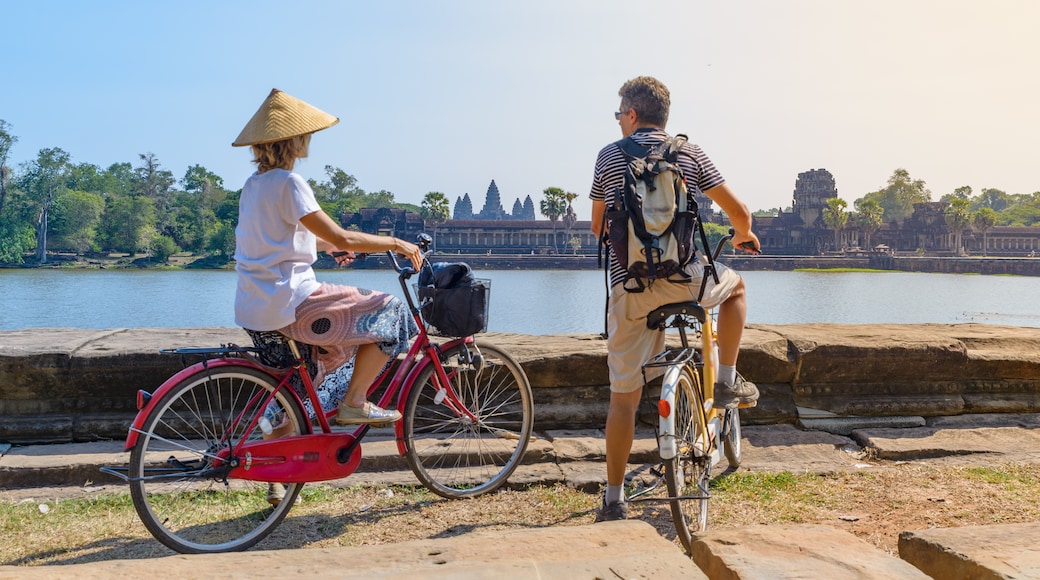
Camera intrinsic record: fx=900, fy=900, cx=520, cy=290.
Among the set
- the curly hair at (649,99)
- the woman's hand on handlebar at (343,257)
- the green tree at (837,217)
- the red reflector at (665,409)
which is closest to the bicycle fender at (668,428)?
the red reflector at (665,409)

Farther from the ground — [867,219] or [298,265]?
[867,219]

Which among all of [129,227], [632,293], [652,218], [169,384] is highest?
[129,227]

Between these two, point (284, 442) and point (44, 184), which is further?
point (44, 184)

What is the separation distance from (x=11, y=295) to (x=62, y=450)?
39016 millimetres

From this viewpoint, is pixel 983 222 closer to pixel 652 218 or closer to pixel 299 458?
pixel 652 218

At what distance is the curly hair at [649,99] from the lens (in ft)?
8.83

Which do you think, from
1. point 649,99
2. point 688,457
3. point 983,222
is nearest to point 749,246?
point 649,99

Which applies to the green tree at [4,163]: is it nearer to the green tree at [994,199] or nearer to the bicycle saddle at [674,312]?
the bicycle saddle at [674,312]

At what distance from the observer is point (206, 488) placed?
9.46 ft

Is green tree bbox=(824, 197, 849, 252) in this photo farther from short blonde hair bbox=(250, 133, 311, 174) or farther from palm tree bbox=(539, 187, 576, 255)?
short blonde hair bbox=(250, 133, 311, 174)

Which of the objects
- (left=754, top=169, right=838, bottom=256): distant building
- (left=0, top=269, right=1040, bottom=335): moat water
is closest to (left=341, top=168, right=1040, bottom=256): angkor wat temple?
(left=754, top=169, right=838, bottom=256): distant building

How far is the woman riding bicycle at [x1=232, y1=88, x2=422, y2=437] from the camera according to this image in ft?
8.44

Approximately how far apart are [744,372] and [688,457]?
1567 mm

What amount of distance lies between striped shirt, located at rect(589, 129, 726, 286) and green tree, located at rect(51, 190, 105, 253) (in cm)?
7700
